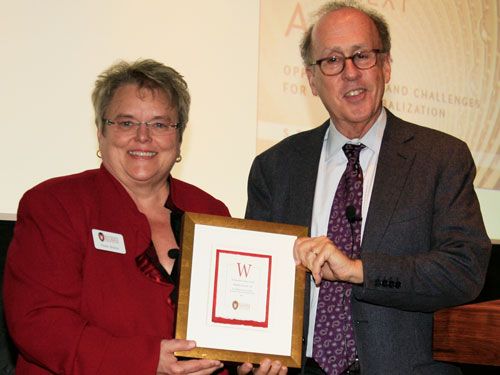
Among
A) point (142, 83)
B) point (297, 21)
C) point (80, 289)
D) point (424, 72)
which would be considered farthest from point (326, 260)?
point (424, 72)

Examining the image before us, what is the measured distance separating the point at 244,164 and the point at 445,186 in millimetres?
1350

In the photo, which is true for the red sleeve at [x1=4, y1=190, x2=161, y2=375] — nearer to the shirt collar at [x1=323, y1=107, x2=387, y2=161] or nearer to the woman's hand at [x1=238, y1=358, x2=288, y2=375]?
the woman's hand at [x1=238, y1=358, x2=288, y2=375]

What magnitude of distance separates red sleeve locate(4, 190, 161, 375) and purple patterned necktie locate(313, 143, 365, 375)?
577 mm

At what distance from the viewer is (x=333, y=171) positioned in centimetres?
304

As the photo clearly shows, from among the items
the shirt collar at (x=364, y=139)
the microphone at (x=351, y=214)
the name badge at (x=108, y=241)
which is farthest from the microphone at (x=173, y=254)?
the shirt collar at (x=364, y=139)

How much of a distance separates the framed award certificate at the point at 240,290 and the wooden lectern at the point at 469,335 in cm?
46

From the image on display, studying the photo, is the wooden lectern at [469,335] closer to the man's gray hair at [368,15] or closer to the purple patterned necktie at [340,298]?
the purple patterned necktie at [340,298]

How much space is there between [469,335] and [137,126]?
1.29m

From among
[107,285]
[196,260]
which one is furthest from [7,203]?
[196,260]

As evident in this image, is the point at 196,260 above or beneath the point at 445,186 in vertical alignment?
beneath

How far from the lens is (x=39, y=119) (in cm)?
344

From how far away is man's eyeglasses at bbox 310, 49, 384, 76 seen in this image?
299 centimetres

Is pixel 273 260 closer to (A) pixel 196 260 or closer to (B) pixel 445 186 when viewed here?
(A) pixel 196 260

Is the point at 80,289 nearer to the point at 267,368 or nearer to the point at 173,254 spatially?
the point at 173,254
